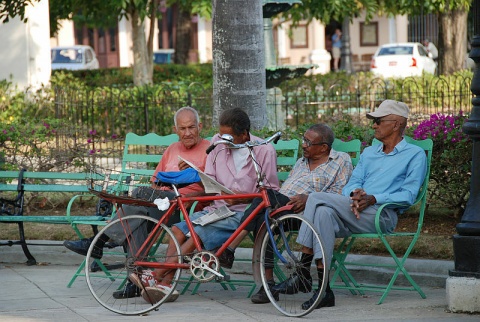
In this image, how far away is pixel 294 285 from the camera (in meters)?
6.59

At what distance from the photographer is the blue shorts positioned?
686cm

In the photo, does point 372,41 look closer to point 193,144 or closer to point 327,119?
point 327,119

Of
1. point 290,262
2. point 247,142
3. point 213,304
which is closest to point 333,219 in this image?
point 290,262

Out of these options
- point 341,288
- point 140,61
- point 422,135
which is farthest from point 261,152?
point 140,61

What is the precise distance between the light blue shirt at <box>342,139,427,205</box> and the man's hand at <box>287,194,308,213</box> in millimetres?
354

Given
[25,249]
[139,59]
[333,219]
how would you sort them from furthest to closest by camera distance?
[139,59], [25,249], [333,219]

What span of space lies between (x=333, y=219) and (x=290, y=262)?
0.42m

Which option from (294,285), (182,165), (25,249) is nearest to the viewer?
(294,285)

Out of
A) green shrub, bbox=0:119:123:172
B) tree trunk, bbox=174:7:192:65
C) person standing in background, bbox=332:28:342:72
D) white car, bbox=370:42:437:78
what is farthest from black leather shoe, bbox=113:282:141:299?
person standing in background, bbox=332:28:342:72

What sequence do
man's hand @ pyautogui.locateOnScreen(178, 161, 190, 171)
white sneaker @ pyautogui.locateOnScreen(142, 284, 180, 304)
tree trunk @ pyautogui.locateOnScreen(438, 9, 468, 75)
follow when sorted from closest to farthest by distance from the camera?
1. white sneaker @ pyautogui.locateOnScreen(142, 284, 180, 304)
2. man's hand @ pyautogui.locateOnScreen(178, 161, 190, 171)
3. tree trunk @ pyautogui.locateOnScreen(438, 9, 468, 75)

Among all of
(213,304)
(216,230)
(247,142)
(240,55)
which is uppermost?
(240,55)

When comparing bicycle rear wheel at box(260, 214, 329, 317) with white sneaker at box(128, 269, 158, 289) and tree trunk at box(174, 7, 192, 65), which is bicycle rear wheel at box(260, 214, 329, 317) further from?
tree trunk at box(174, 7, 192, 65)

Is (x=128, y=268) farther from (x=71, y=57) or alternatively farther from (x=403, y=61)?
(x=71, y=57)

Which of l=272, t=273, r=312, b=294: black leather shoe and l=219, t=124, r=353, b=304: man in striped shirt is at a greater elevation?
l=219, t=124, r=353, b=304: man in striped shirt
